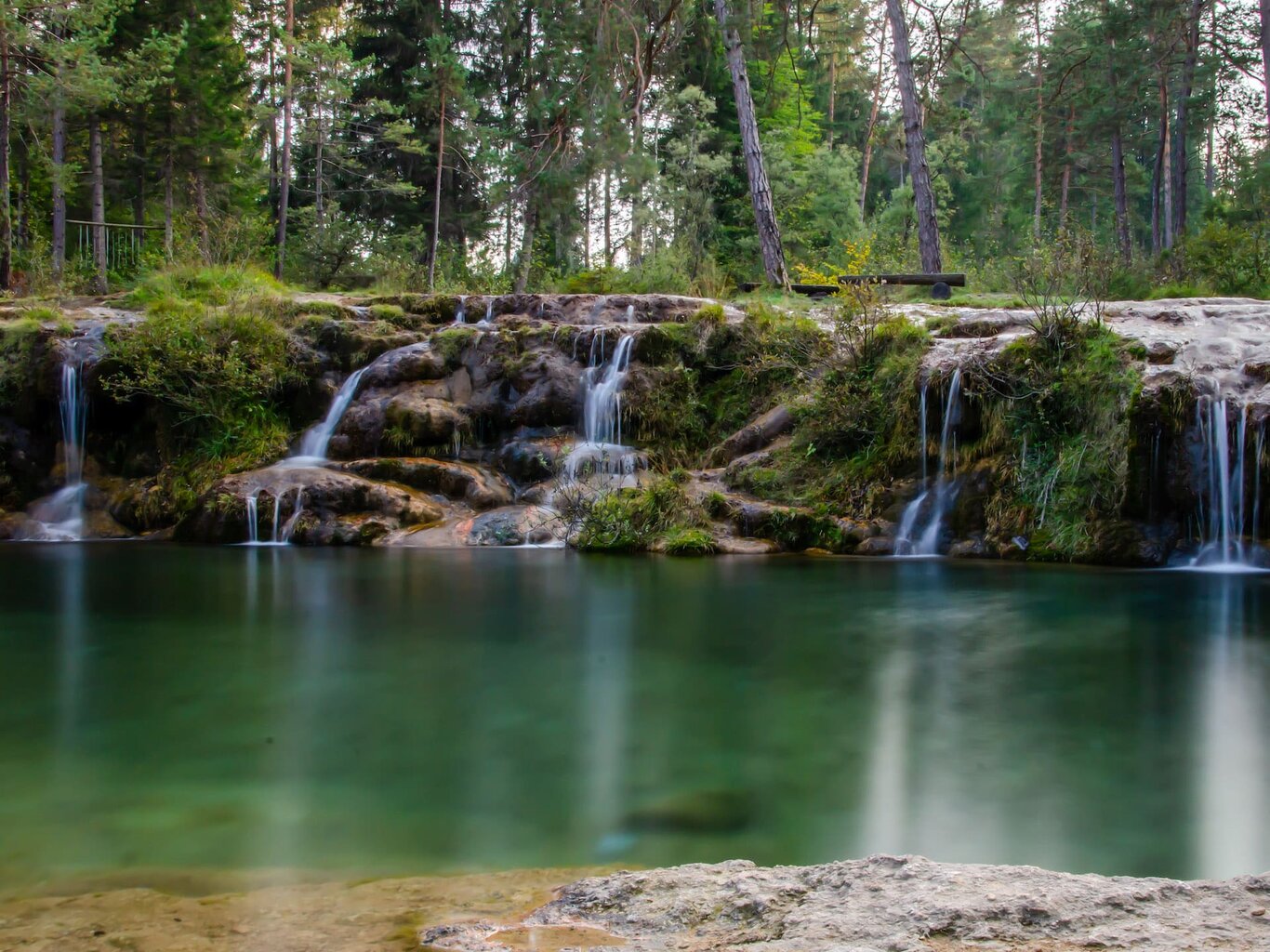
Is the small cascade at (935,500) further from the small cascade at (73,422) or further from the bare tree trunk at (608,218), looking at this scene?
the bare tree trunk at (608,218)

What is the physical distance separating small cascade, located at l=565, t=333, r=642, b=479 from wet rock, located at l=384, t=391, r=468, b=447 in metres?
1.89

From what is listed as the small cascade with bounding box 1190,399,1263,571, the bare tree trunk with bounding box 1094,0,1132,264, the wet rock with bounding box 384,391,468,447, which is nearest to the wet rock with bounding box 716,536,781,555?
the small cascade with bounding box 1190,399,1263,571

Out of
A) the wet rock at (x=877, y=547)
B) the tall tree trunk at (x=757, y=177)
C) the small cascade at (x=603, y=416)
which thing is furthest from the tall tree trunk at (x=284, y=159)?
the wet rock at (x=877, y=547)

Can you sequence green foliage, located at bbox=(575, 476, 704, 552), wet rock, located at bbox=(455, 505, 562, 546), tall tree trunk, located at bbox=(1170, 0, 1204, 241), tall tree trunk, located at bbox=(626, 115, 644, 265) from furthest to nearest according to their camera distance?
tall tree trunk, located at bbox=(1170, 0, 1204, 241)
tall tree trunk, located at bbox=(626, 115, 644, 265)
wet rock, located at bbox=(455, 505, 562, 546)
green foliage, located at bbox=(575, 476, 704, 552)

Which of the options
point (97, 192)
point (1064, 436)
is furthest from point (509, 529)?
point (97, 192)

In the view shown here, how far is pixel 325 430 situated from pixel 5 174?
10071 mm

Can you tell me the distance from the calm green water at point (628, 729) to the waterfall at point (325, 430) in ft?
19.4

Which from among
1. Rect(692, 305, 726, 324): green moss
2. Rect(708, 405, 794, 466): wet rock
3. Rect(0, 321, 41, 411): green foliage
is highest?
Rect(692, 305, 726, 324): green moss

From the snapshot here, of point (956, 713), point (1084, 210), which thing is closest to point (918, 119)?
point (956, 713)

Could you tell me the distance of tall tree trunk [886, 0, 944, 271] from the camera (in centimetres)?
1766

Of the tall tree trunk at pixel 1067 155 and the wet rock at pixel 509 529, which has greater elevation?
the tall tree trunk at pixel 1067 155

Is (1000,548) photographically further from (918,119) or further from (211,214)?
(211,214)

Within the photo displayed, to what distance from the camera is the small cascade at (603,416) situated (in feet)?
42.2

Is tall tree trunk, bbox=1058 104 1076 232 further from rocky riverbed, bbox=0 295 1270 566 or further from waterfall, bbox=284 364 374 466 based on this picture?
waterfall, bbox=284 364 374 466
